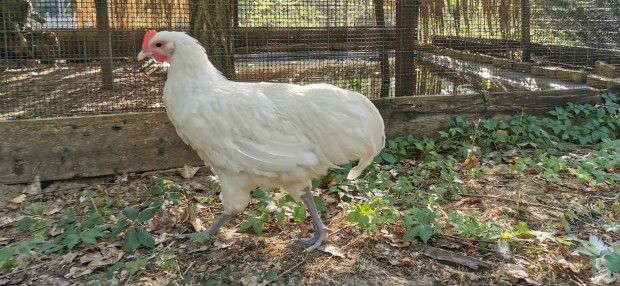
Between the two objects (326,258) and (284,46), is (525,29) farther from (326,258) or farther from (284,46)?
(326,258)

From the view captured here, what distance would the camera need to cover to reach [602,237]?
3.03m

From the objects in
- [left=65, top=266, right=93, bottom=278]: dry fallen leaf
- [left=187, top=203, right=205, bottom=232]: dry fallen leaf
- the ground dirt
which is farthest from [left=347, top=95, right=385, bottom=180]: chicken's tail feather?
[left=65, top=266, right=93, bottom=278]: dry fallen leaf

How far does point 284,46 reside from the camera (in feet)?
14.5

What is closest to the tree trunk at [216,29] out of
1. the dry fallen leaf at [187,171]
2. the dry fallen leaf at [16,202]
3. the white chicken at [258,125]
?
the dry fallen leaf at [187,171]

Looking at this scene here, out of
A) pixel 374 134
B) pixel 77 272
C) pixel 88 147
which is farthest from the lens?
pixel 88 147

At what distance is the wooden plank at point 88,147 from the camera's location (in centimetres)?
377

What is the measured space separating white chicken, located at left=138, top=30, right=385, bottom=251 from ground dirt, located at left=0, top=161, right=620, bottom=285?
0.81 feet

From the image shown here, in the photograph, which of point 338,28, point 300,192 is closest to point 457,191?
point 300,192

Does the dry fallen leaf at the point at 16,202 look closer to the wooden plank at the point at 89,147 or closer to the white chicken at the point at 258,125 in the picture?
the wooden plank at the point at 89,147

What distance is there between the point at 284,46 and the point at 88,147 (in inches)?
75.4

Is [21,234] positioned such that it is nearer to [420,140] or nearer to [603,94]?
[420,140]

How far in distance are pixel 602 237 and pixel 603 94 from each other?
2725mm

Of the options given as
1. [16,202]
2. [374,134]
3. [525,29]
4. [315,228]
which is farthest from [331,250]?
[525,29]

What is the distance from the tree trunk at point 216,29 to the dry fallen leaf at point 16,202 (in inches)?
74.5
